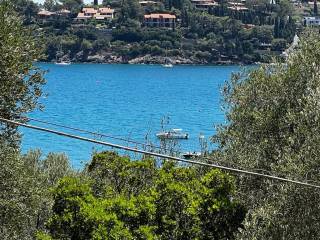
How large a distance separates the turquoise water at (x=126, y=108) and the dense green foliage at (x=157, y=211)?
37254 mm

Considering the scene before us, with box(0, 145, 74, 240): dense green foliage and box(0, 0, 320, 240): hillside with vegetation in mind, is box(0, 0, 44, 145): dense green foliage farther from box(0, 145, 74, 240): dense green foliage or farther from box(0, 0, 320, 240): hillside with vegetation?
box(0, 145, 74, 240): dense green foliage

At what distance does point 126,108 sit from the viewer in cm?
12888

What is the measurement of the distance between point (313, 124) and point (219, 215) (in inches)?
192

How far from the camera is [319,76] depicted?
70.0 feet

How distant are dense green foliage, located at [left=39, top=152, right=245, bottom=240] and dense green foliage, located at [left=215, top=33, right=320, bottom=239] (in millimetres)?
925

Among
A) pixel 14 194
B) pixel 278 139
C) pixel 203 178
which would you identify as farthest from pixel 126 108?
pixel 14 194

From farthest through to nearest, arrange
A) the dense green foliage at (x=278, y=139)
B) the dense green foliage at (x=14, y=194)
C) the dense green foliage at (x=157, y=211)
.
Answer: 1. the dense green foliage at (x=157, y=211)
2. the dense green foliage at (x=278, y=139)
3. the dense green foliage at (x=14, y=194)

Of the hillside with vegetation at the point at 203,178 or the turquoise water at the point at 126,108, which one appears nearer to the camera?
the hillside with vegetation at the point at 203,178

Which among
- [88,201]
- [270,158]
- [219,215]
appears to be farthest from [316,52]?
[88,201]

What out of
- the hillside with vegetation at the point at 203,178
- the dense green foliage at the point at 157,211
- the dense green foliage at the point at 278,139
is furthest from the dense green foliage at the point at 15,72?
the dense green foliage at the point at 278,139

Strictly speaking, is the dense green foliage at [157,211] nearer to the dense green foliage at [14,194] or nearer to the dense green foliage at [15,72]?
the dense green foliage at [14,194]

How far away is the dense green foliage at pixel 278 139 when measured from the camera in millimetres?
18938

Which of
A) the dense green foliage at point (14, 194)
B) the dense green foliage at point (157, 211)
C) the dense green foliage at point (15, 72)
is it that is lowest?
the dense green foliage at point (157, 211)

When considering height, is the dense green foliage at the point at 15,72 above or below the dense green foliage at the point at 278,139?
above
